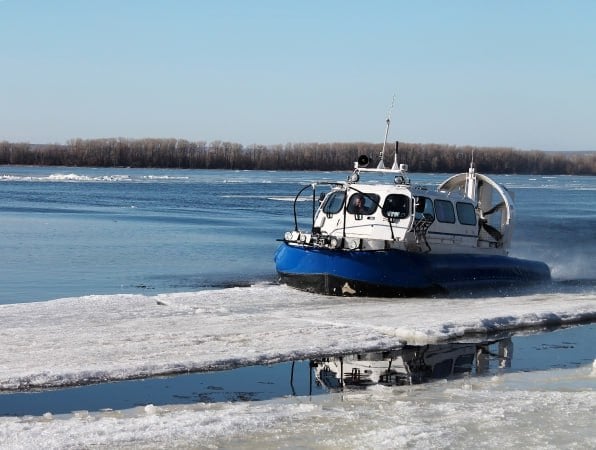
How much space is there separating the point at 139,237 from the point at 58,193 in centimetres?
2160

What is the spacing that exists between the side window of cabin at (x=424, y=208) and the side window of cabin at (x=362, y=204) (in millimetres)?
633

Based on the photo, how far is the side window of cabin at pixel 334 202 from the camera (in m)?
15.7

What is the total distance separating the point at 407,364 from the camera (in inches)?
408

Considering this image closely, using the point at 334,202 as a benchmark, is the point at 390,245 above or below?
below

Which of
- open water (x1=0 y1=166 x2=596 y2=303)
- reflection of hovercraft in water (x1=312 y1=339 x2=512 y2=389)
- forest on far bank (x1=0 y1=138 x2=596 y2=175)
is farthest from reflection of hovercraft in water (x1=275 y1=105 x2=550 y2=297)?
forest on far bank (x1=0 y1=138 x2=596 y2=175)

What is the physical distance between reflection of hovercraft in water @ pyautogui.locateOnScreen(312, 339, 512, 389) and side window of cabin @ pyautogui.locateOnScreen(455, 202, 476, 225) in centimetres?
494

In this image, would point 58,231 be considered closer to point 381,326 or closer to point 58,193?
point 381,326

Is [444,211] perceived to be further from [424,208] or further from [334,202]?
[334,202]

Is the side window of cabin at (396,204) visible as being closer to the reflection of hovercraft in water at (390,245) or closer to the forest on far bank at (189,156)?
the reflection of hovercraft in water at (390,245)

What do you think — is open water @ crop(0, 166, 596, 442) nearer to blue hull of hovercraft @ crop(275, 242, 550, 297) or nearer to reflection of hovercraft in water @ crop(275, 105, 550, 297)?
reflection of hovercraft in water @ crop(275, 105, 550, 297)

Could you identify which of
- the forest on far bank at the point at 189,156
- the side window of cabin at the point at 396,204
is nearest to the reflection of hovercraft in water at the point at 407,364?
the side window of cabin at the point at 396,204

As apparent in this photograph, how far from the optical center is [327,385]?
9.29 metres

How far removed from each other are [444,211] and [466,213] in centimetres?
63

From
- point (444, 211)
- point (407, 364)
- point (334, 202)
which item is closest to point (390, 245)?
point (334, 202)
